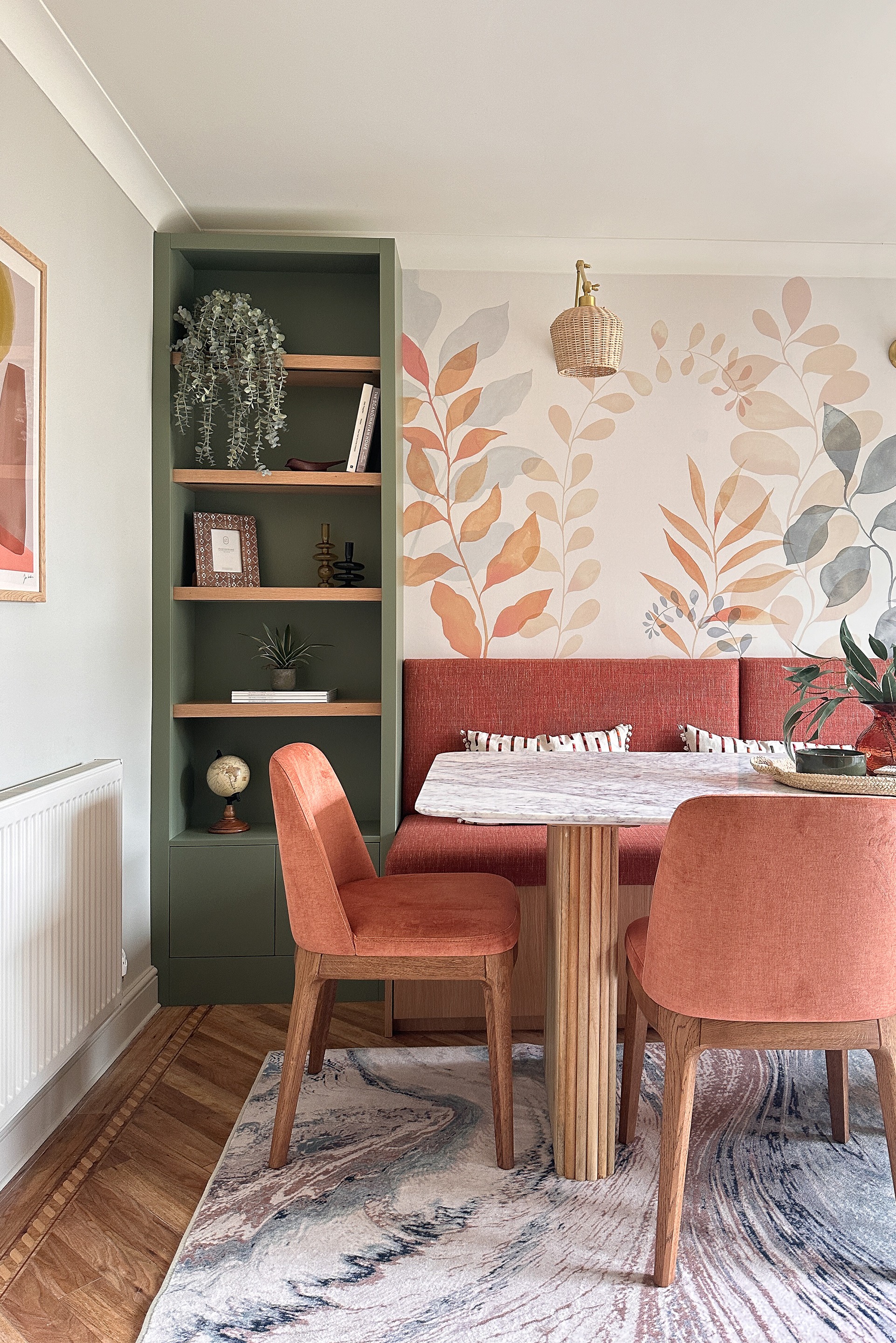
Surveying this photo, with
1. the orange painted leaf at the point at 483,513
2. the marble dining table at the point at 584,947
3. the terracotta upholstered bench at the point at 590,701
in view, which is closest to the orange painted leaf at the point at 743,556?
the terracotta upholstered bench at the point at 590,701

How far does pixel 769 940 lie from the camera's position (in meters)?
1.50

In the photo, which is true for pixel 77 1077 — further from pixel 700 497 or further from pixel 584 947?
pixel 700 497

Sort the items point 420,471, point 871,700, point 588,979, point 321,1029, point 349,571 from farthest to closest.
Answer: point 420,471 → point 349,571 → point 321,1029 → point 871,700 → point 588,979

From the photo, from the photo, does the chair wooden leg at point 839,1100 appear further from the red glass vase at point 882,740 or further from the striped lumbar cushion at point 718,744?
the striped lumbar cushion at point 718,744

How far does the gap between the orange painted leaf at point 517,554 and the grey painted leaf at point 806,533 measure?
912 millimetres

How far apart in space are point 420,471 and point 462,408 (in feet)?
0.90

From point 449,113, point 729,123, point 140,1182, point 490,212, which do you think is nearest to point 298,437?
point 490,212

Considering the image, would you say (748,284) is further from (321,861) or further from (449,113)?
(321,861)

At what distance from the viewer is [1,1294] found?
157 centimetres

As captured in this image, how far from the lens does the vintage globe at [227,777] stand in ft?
9.85

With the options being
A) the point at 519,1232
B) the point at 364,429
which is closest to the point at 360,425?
the point at 364,429

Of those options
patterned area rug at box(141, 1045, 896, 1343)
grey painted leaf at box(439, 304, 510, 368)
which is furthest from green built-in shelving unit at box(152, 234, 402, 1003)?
patterned area rug at box(141, 1045, 896, 1343)

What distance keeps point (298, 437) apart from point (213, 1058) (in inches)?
79.1

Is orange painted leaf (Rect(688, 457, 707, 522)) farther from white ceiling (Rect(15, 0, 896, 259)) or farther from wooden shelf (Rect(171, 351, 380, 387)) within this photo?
wooden shelf (Rect(171, 351, 380, 387))
